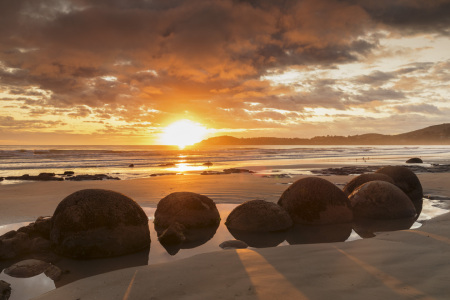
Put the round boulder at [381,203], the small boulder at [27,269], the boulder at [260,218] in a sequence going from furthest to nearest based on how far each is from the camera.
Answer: the round boulder at [381,203] → the boulder at [260,218] → the small boulder at [27,269]

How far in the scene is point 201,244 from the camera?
6.04 m

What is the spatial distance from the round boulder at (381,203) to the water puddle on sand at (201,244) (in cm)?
31

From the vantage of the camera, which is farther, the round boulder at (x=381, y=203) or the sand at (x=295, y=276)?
the round boulder at (x=381, y=203)

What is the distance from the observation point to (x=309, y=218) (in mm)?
7457

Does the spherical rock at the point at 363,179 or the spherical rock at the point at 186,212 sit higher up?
the spherical rock at the point at 363,179

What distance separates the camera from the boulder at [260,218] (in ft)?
22.4

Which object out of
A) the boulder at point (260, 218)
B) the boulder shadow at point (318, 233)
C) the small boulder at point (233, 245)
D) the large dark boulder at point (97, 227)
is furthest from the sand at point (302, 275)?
the boulder at point (260, 218)

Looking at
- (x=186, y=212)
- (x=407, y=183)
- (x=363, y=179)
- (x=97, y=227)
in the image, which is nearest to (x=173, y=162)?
(x=363, y=179)

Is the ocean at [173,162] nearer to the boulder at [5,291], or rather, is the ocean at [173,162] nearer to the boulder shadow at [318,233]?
the boulder shadow at [318,233]

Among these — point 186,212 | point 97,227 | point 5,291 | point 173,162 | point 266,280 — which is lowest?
point 5,291

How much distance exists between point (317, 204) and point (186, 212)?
125 inches

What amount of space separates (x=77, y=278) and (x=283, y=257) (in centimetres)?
301

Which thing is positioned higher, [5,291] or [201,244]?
[5,291]

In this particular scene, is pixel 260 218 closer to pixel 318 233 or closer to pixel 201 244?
pixel 318 233
